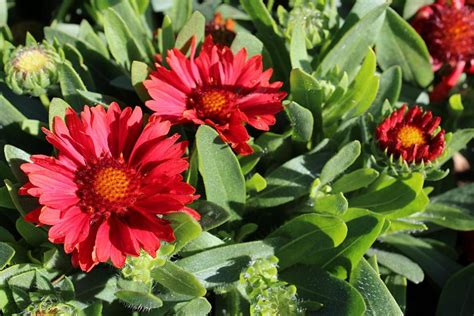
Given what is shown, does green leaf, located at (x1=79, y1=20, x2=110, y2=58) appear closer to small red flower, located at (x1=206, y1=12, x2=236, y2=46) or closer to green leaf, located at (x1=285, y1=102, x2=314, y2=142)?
small red flower, located at (x1=206, y1=12, x2=236, y2=46)

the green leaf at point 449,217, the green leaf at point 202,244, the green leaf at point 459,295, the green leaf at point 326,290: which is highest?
the green leaf at point 202,244

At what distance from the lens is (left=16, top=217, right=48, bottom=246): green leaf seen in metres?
1.14

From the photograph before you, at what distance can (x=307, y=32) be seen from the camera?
4.64ft

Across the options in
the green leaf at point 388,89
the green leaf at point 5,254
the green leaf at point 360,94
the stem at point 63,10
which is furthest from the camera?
the stem at point 63,10

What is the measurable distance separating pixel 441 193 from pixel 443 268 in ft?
0.78

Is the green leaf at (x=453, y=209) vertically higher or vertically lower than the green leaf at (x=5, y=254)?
lower

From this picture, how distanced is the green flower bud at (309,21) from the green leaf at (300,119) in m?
0.27

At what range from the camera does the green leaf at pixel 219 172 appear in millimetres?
1098

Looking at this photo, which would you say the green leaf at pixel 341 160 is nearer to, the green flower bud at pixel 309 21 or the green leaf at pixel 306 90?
the green leaf at pixel 306 90

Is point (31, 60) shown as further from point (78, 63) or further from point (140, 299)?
point (140, 299)

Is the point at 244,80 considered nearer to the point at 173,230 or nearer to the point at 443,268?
the point at 173,230

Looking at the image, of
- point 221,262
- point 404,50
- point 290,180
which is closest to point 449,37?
point 404,50

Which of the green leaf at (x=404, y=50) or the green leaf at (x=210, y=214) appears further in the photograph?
the green leaf at (x=404, y=50)

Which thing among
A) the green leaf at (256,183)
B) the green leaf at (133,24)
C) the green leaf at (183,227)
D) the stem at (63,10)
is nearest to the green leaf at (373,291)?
the green leaf at (256,183)
